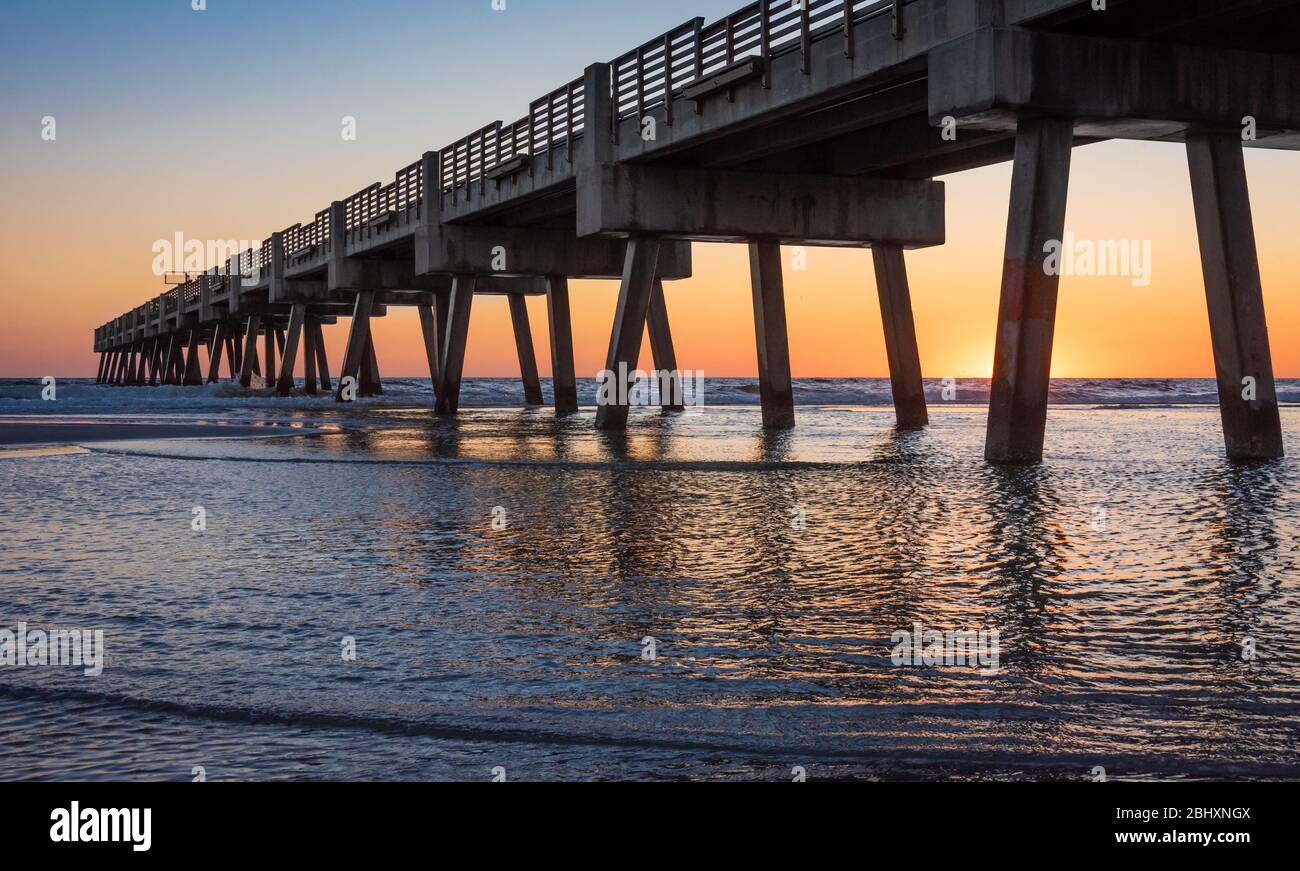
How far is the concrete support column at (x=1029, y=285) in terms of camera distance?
16.9 meters

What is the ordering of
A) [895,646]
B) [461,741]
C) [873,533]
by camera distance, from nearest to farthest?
1. [461,741]
2. [895,646]
3. [873,533]

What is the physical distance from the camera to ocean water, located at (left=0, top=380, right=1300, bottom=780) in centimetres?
420

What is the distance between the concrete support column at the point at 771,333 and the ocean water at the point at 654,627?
14.7 m

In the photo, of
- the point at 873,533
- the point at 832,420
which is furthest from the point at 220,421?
the point at 873,533

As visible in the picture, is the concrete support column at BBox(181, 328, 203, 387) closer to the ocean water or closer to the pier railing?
the pier railing

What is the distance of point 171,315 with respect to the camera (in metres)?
97.3

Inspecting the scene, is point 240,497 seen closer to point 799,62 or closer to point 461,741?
point 461,741

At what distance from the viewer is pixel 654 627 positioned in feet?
20.8

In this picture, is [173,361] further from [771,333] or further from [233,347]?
[771,333]

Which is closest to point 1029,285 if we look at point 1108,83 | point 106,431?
point 1108,83

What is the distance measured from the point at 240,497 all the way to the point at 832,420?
25.8 metres

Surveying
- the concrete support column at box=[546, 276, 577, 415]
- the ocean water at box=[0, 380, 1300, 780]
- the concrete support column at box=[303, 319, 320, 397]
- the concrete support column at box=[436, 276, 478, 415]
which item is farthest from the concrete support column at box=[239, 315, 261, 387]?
the ocean water at box=[0, 380, 1300, 780]

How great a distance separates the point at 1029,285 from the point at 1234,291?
311cm

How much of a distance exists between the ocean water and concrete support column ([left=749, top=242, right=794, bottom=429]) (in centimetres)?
1473
